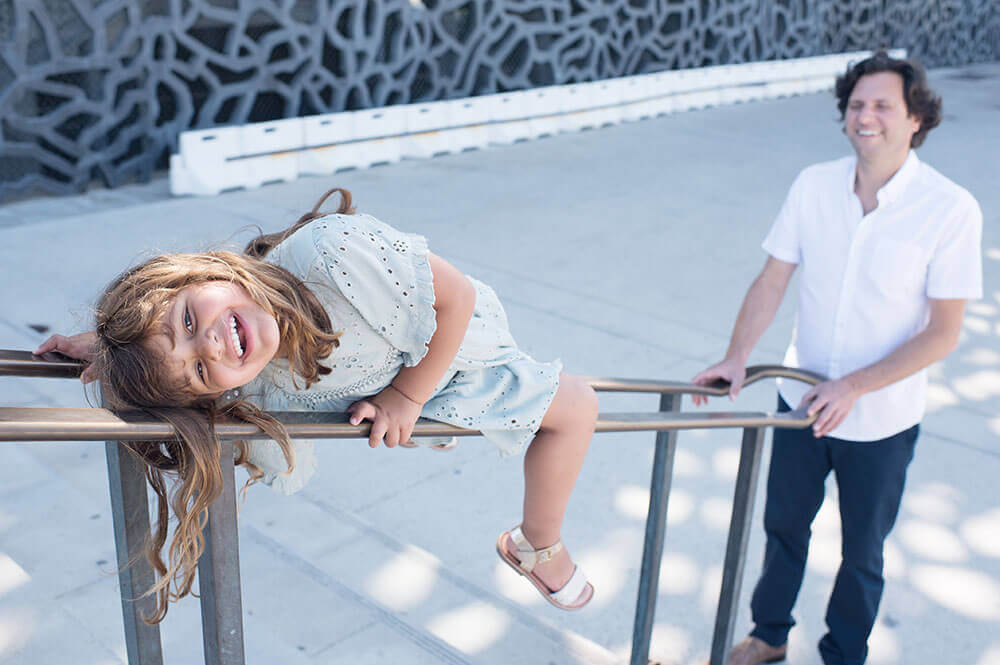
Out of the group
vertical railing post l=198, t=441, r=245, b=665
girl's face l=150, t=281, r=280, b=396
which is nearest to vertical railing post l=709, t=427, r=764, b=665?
girl's face l=150, t=281, r=280, b=396

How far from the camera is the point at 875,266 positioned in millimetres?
2539

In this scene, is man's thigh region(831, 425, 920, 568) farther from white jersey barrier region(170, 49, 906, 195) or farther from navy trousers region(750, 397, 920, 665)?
white jersey barrier region(170, 49, 906, 195)

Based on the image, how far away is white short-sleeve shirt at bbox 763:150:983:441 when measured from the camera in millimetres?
2467

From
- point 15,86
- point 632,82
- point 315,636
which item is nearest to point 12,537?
point 315,636

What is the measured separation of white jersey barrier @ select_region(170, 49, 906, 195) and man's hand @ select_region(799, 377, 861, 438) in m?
6.01

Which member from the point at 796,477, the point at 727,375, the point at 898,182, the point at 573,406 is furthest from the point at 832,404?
the point at 573,406

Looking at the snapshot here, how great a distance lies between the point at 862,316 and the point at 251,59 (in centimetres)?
666

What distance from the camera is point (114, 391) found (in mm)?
1415

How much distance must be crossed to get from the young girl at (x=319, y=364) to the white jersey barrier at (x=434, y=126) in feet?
19.9

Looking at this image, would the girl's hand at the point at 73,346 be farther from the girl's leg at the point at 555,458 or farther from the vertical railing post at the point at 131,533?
the girl's leg at the point at 555,458

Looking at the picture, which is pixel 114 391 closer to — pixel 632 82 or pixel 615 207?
pixel 615 207

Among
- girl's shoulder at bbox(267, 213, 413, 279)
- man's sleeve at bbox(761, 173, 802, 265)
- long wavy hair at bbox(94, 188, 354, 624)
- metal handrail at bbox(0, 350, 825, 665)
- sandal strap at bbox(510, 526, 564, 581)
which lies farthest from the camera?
man's sleeve at bbox(761, 173, 802, 265)

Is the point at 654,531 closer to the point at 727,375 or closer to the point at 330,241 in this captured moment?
the point at 727,375

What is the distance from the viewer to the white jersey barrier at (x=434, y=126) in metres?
7.56
